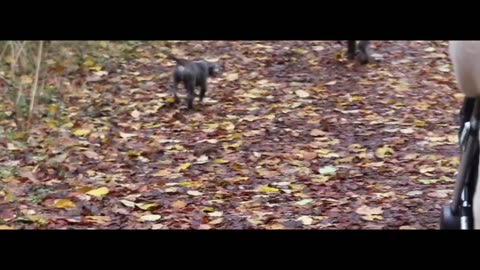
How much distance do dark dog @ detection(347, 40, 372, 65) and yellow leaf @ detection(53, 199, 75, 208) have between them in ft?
19.2

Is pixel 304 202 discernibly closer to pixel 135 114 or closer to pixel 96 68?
pixel 135 114

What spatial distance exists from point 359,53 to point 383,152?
3.94 m

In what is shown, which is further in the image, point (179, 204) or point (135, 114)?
point (135, 114)

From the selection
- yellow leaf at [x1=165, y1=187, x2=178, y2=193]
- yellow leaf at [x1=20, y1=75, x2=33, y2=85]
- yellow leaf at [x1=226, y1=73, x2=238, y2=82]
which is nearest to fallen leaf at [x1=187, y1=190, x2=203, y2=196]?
yellow leaf at [x1=165, y1=187, x2=178, y2=193]

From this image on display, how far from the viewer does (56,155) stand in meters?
7.48

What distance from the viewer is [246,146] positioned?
25.7 feet

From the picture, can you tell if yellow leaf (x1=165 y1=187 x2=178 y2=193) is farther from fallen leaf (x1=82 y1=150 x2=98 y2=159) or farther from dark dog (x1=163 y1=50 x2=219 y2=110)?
dark dog (x1=163 y1=50 x2=219 y2=110)

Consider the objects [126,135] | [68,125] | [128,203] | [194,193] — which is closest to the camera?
[128,203]

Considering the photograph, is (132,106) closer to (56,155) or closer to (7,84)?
(7,84)

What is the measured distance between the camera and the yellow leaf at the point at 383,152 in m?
7.30

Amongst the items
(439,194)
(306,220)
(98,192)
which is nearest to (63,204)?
(98,192)

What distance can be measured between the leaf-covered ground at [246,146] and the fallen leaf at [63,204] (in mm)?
19

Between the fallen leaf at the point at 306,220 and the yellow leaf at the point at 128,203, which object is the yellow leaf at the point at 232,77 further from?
the fallen leaf at the point at 306,220

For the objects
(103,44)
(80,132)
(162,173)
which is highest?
(103,44)
